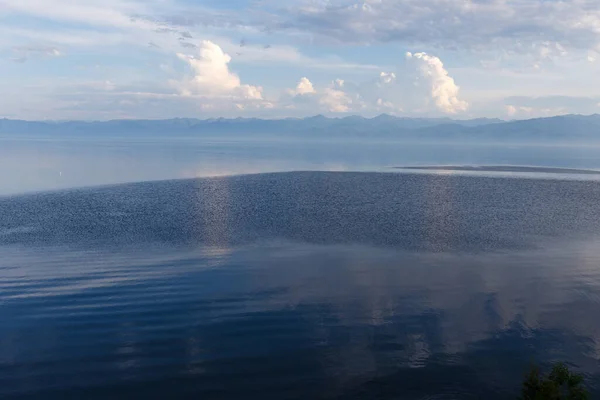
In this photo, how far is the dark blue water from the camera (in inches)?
814

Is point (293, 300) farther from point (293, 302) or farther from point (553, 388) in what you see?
point (553, 388)

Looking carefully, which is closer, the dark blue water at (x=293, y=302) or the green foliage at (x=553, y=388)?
the green foliage at (x=553, y=388)

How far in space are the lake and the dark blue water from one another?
106 millimetres

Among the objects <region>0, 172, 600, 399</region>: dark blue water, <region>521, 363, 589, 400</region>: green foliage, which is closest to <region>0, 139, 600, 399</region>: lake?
<region>0, 172, 600, 399</region>: dark blue water

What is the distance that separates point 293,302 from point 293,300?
0.32 meters

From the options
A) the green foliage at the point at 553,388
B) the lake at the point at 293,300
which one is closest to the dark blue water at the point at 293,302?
the lake at the point at 293,300

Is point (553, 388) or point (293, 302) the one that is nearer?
point (553, 388)

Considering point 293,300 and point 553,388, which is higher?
point 553,388

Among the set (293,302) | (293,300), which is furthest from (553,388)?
(293,300)

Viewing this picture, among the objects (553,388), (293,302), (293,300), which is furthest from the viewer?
(293,300)

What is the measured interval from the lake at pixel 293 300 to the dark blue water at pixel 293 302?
0.35 feet

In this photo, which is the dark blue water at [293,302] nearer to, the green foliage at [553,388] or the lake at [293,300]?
the lake at [293,300]

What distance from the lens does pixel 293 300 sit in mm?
28703

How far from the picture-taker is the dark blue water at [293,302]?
20672 millimetres
